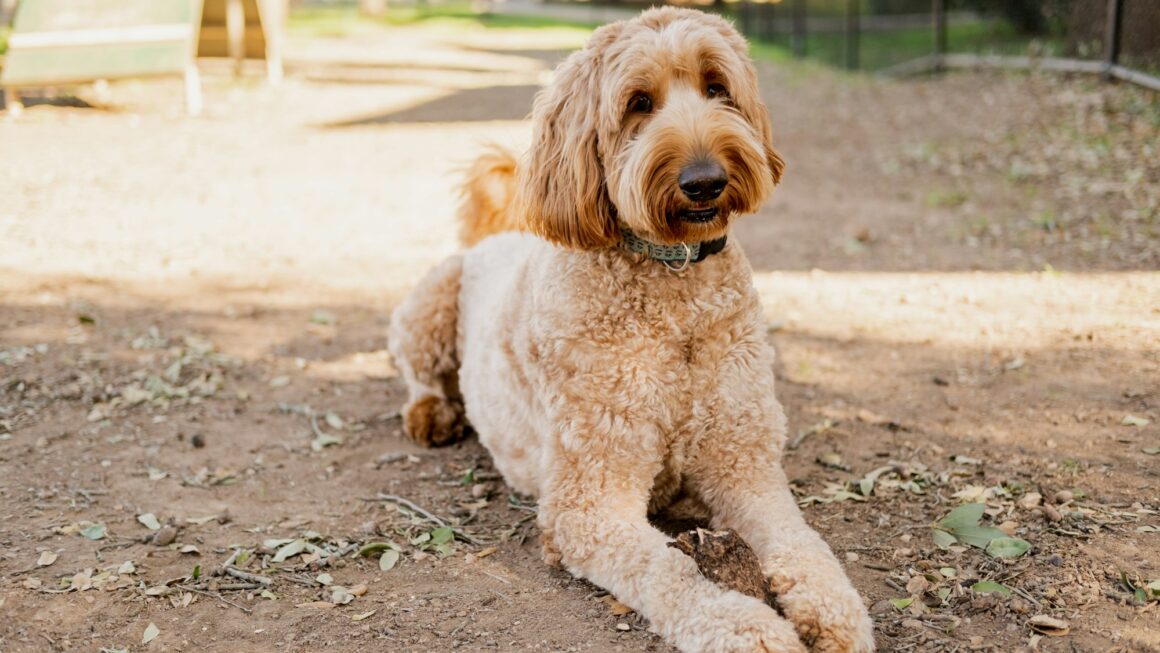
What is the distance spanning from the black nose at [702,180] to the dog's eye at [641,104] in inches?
11.6

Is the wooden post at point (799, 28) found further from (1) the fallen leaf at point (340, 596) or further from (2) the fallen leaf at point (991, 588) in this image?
(1) the fallen leaf at point (340, 596)

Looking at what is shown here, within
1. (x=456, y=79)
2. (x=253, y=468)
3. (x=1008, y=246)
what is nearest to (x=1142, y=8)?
(x=1008, y=246)

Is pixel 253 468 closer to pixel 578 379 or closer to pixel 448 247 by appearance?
pixel 578 379

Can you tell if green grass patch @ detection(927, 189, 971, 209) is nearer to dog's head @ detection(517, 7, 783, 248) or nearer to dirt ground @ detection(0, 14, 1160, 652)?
dirt ground @ detection(0, 14, 1160, 652)

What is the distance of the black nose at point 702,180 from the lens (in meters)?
2.87

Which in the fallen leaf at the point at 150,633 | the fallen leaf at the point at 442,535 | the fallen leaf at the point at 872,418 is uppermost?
the fallen leaf at the point at 872,418

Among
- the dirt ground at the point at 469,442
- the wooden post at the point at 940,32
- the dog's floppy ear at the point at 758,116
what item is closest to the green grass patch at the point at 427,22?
the wooden post at the point at 940,32

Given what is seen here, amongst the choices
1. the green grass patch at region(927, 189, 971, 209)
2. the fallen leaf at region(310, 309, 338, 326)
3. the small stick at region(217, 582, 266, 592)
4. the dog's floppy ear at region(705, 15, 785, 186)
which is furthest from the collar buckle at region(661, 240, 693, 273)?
the green grass patch at region(927, 189, 971, 209)

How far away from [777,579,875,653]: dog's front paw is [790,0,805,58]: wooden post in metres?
16.5

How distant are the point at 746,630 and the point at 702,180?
1.23 meters

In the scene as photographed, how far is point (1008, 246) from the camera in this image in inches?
247

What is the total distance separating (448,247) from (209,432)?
3062 millimetres

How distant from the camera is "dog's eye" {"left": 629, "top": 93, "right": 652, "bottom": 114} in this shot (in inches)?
120

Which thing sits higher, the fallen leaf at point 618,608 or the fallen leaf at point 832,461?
the fallen leaf at point 618,608
